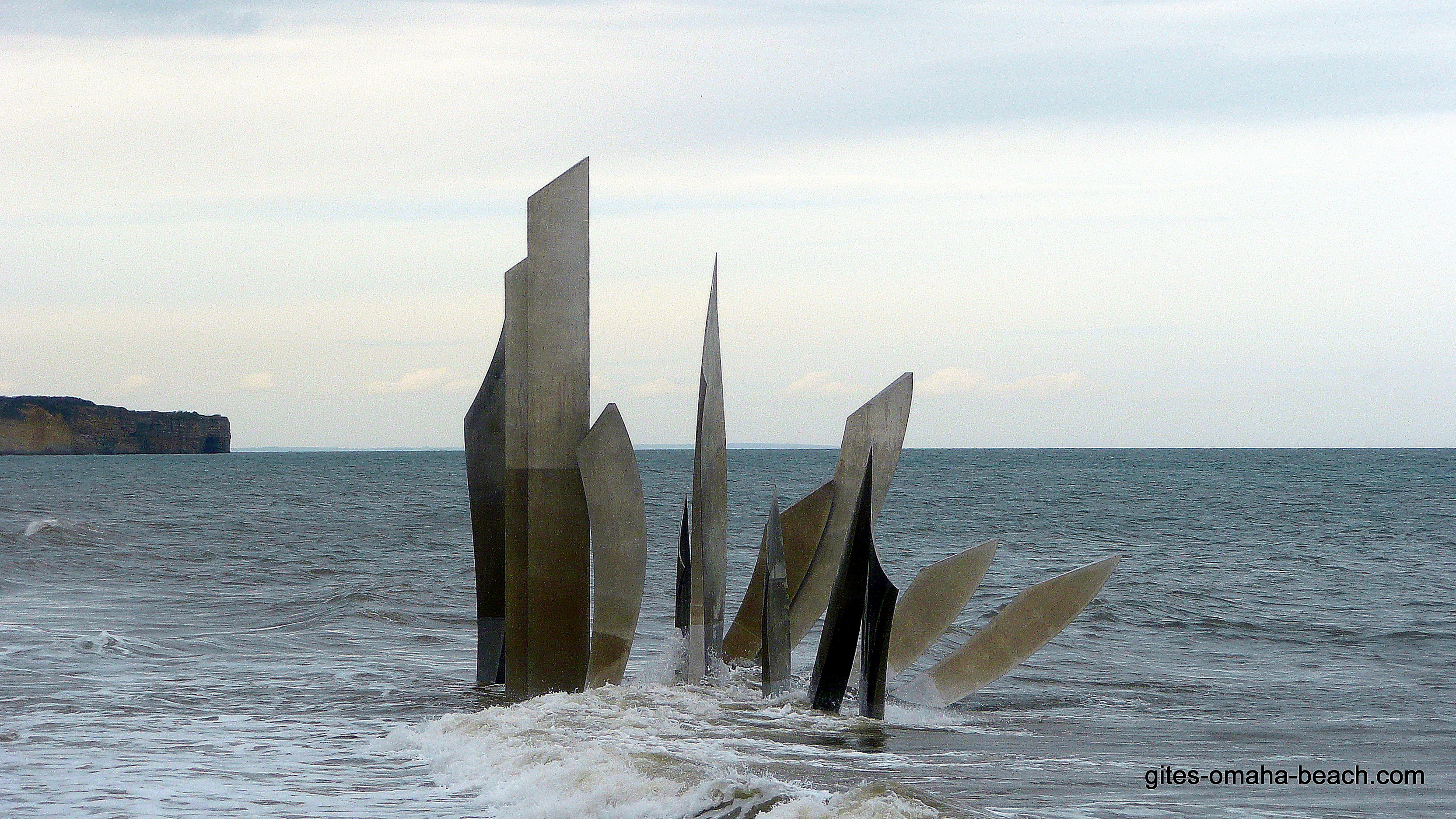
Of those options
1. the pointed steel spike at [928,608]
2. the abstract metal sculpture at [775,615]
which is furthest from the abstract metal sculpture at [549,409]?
the pointed steel spike at [928,608]

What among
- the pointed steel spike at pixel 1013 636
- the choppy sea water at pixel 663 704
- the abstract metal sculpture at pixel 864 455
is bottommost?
the choppy sea water at pixel 663 704

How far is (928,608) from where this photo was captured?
727 centimetres

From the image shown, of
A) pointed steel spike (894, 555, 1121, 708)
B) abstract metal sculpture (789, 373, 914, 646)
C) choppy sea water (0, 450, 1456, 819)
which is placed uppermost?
abstract metal sculpture (789, 373, 914, 646)

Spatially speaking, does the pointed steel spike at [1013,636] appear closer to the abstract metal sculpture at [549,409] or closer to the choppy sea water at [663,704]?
the choppy sea water at [663,704]

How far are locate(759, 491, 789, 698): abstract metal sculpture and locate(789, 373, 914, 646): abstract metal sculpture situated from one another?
0.17m

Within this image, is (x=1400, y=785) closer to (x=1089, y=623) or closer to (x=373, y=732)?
(x=373, y=732)

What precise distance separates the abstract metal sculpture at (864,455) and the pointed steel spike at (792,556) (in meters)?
0.25

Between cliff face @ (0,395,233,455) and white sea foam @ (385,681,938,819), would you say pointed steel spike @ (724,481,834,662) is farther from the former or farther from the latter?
cliff face @ (0,395,233,455)

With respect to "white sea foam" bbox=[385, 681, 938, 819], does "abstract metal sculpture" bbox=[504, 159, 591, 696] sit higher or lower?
higher

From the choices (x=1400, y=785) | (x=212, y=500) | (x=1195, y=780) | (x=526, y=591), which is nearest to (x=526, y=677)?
(x=526, y=591)

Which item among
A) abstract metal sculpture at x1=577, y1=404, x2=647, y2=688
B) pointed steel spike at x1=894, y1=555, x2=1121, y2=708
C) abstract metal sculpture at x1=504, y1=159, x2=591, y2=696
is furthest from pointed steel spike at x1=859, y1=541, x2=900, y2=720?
abstract metal sculpture at x1=504, y1=159, x2=591, y2=696

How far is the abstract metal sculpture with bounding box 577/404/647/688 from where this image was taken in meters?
6.49

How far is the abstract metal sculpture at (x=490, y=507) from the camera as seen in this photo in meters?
7.21

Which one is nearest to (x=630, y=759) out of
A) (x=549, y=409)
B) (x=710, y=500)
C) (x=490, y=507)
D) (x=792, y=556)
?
(x=710, y=500)
